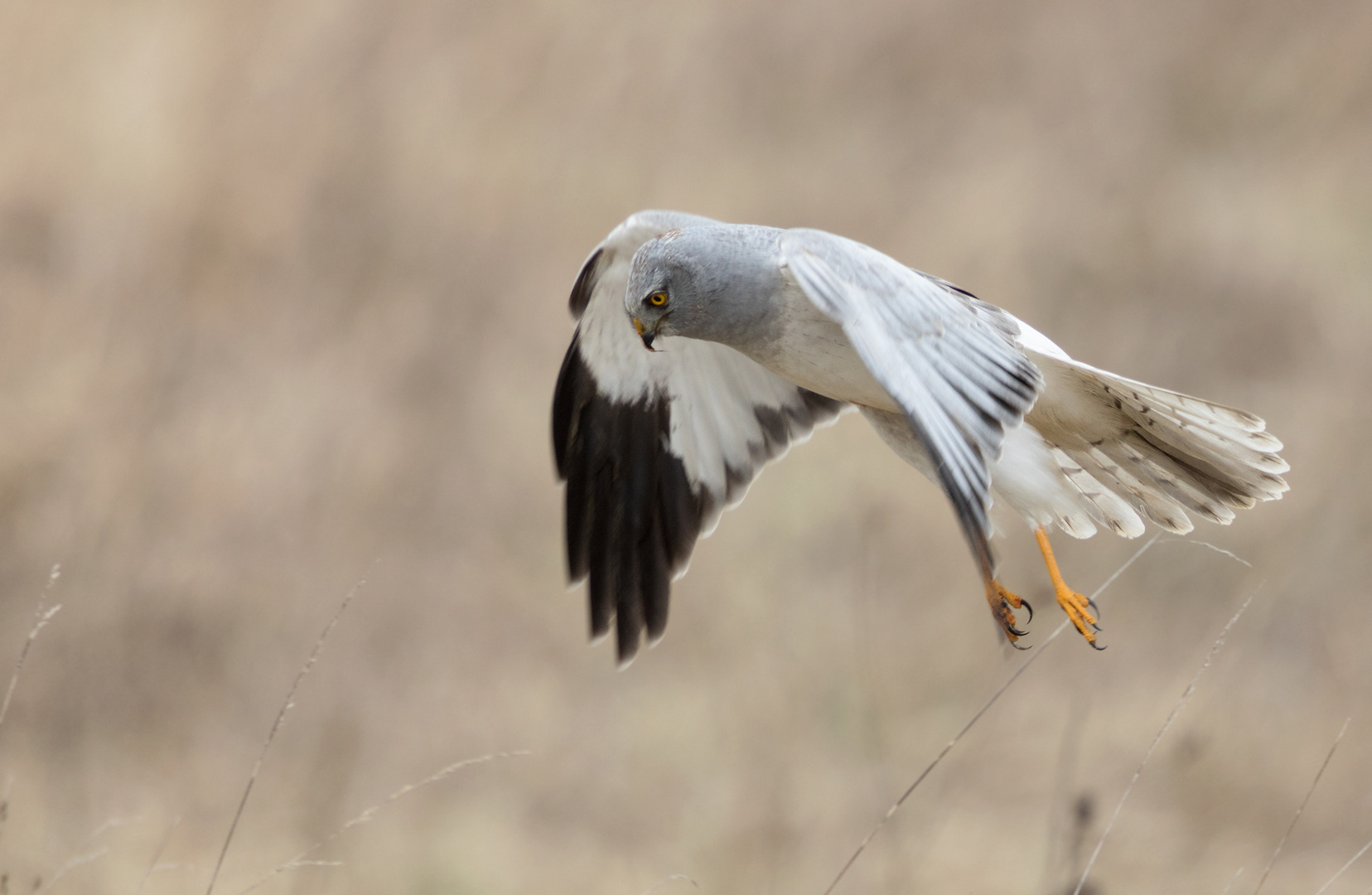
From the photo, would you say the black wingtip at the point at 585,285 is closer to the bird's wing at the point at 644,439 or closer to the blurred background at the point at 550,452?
the bird's wing at the point at 644,439

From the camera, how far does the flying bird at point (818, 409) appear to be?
7.39ft

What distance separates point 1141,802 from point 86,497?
5.81 m

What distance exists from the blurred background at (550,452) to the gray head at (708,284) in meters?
3.26

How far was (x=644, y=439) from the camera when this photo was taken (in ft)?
11.5

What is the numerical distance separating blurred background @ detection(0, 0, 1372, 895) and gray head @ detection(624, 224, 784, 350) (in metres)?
3.26

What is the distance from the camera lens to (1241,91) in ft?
23.6

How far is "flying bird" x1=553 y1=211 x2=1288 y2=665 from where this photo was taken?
2252 mm

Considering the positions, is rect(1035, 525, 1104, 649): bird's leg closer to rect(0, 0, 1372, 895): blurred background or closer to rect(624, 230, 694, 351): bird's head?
rect(624, 230, 694, 351): bird's head

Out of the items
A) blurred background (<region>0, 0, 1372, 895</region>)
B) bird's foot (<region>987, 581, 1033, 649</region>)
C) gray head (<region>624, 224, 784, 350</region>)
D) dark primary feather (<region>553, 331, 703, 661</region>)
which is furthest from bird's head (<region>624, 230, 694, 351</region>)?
blurred background (<region>0, 0, 1372, 895</region>)

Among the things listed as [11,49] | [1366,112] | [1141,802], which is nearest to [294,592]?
[11,49]

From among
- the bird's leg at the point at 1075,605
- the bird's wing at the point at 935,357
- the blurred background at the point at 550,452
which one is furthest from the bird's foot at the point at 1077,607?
the blurred background at the point at 550,452

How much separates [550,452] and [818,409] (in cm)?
333

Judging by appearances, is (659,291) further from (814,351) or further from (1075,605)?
(1075,605)

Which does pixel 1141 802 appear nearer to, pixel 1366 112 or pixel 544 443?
pixel 544 443
